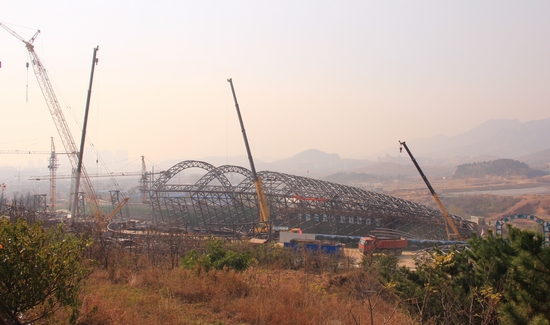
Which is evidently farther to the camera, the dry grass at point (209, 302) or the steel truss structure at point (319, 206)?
the steel truss structure at point (319, 206)

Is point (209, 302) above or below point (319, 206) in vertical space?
below

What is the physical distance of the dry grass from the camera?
4.86 meters

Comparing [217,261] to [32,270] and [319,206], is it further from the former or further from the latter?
[319,206]

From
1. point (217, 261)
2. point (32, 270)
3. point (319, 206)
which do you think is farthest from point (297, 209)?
point (32, 270)

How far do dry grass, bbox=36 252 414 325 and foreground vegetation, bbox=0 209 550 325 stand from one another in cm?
2

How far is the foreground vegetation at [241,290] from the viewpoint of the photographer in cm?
340

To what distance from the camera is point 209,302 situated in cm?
584

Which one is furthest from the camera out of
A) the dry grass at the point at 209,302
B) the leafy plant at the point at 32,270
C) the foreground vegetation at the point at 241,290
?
the dry grass at the point at 209,302

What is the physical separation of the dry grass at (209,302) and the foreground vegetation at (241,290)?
18 mm

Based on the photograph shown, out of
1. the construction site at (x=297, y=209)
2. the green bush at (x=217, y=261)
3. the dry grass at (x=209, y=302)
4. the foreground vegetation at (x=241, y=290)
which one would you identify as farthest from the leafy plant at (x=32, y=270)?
the construction site at (x=297, y=209)

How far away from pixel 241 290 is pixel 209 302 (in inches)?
25.9

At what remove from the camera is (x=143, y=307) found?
551 cm

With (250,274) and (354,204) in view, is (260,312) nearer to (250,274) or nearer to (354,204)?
(250,274)

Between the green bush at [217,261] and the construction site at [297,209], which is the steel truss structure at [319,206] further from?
the green bush at [217,261]
